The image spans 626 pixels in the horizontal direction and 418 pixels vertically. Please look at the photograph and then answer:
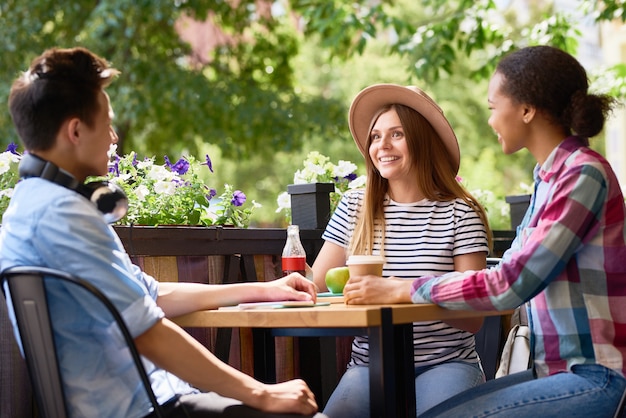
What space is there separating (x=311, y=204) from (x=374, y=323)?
6.28 feet

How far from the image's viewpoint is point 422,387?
3201mm

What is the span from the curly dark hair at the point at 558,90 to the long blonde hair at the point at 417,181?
100 centimetres

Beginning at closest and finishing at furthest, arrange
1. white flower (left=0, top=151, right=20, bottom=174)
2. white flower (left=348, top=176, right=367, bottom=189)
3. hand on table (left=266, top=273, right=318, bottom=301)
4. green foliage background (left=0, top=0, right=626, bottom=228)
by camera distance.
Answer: hand on table (left=266, top=273, right=318, bottom=301) → white flower (left=0, top=151, right=20, bottom=174) → white flower (left=348, top=176, right=367, bottom=189) → green foliage background (left=0, top=0, right=626, bottom=228)

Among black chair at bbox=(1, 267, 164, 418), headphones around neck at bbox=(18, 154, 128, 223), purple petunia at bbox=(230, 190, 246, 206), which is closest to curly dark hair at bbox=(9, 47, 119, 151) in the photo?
headphones around neck at bbox=(18, 154, 128, 223)

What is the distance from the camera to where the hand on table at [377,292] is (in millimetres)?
2613

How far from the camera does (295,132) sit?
13.7 m

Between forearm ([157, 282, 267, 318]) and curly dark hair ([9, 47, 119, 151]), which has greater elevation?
curly dark hair ([9, 47, 119, 151])

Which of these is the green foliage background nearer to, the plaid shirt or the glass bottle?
the glass bottle

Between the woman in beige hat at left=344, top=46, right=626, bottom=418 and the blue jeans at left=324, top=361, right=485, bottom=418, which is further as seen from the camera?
the blue jeans at left=324, top=361, right=485, bottom=418

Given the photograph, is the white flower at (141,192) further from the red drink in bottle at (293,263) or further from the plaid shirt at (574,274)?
the plaid shirt at (574,274)

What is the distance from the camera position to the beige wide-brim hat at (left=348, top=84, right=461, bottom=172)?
357 cm

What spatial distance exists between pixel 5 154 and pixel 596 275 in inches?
86.8

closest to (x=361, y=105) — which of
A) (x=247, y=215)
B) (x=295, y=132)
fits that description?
(x=247, y=215)

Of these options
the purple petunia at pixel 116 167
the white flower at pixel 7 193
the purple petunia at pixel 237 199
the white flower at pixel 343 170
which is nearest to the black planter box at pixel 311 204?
the purple petunia at pixel 237 199
